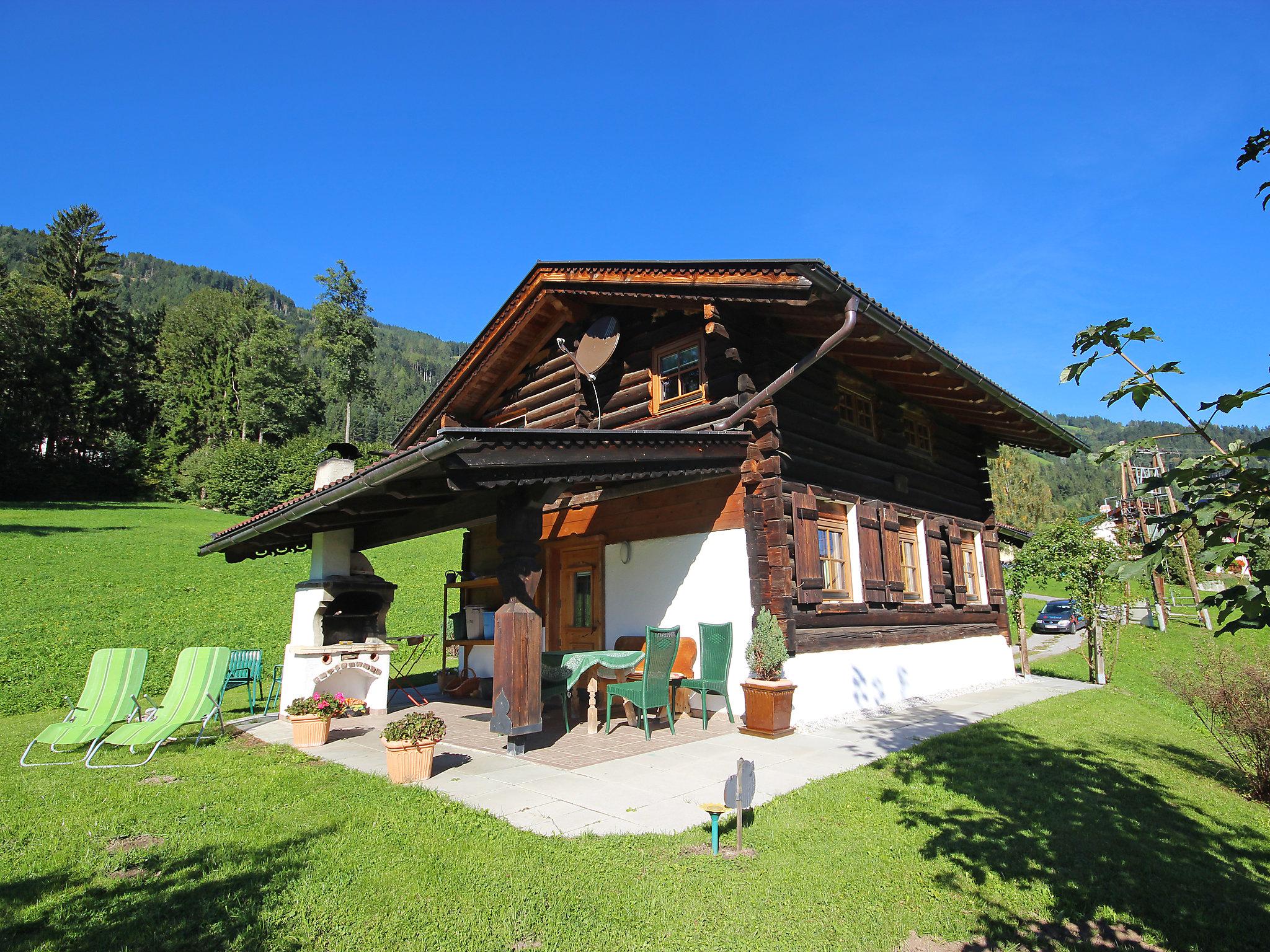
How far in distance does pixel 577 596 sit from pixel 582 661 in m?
3.57

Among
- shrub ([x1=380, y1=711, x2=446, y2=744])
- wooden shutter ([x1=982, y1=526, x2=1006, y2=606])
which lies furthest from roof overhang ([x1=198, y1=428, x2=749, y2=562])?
wooden shutter ([x1=982, y1=526, x2=1006, y2=606])

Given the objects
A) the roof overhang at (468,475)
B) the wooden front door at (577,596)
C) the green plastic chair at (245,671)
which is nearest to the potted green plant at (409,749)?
the roof overhang at (468,475)

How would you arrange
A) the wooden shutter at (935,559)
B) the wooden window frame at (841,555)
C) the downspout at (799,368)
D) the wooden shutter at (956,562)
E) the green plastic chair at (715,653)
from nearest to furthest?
the downspout at (799,368), the green plastic chair at (715,653), the wooden window frame at (841,555), the wooden shutter at (935,559), the wooden shutter at (956,562)

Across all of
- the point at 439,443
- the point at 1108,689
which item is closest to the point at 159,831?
the point at 439,443

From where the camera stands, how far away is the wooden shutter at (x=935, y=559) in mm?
11477

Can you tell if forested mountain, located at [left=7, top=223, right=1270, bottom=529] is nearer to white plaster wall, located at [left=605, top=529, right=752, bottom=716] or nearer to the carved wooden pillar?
white plaster wall, located at [left=605, top=529, right=752, bottom=716]

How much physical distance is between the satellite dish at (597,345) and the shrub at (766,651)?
14.6 feet

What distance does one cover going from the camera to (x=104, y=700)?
718 centimetres

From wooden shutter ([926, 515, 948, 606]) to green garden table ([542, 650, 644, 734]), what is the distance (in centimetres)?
619

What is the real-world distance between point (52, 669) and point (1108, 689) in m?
18.3

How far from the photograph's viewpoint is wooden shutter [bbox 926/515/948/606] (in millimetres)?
11477

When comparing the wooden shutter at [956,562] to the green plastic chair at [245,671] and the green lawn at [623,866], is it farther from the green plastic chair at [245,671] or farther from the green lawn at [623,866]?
the green plastic chair at [245,671]

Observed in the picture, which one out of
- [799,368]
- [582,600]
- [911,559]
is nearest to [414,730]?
[582,600]

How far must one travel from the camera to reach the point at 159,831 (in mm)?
4414
